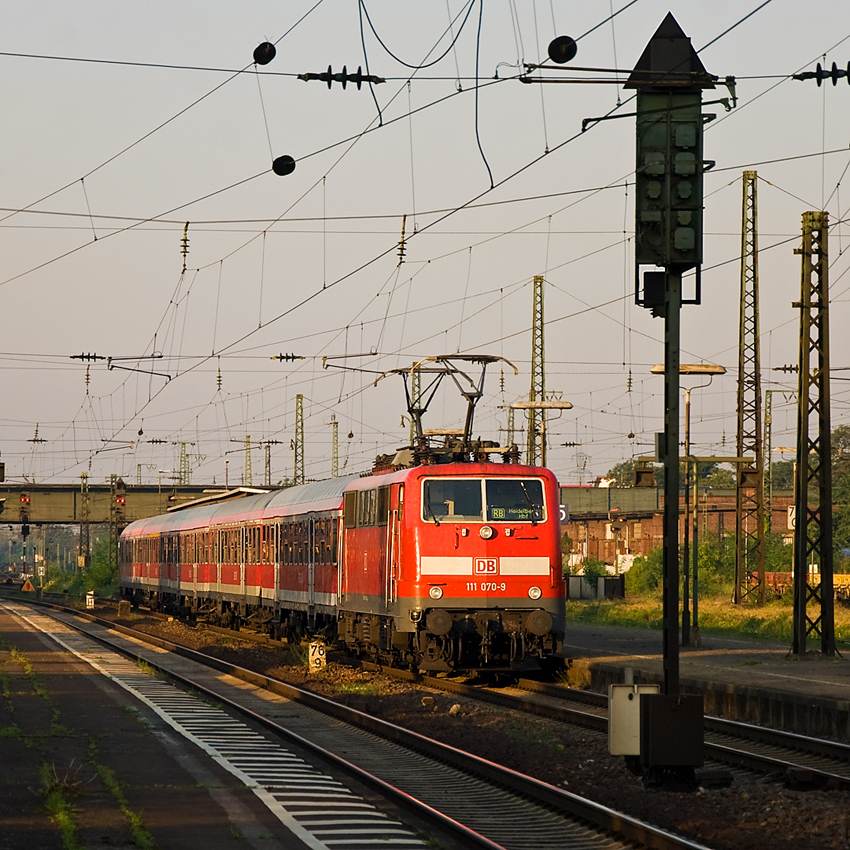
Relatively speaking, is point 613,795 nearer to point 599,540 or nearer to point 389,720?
point 389,720

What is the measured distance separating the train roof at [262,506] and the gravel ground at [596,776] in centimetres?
444

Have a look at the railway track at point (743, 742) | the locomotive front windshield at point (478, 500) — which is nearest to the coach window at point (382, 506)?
the locomotive front windshield at point (478, 500)

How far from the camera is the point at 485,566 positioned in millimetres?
20953

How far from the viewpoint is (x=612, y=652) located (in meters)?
26.4

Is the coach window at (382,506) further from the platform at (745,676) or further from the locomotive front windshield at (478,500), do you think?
the platform at (745,676)

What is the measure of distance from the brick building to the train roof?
3396cm

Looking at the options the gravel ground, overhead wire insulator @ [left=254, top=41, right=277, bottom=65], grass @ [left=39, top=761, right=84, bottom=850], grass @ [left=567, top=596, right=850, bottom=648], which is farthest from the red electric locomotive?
grass @ [left=567, top=596, right=850, bottom=648]

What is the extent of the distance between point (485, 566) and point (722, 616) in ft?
64.0

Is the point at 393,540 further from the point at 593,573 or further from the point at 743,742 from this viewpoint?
the point at 593,573

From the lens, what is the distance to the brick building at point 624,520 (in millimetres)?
80544

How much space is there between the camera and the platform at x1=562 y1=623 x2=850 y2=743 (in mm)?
16281

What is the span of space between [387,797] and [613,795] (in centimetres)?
195

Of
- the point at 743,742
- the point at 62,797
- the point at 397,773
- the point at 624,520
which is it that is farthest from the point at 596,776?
the point at 624,520

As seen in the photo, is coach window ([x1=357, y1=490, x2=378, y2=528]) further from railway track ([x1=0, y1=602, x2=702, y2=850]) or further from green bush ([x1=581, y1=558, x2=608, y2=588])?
green bush ([x1=581, y1=558, x2=608, y2=588])
